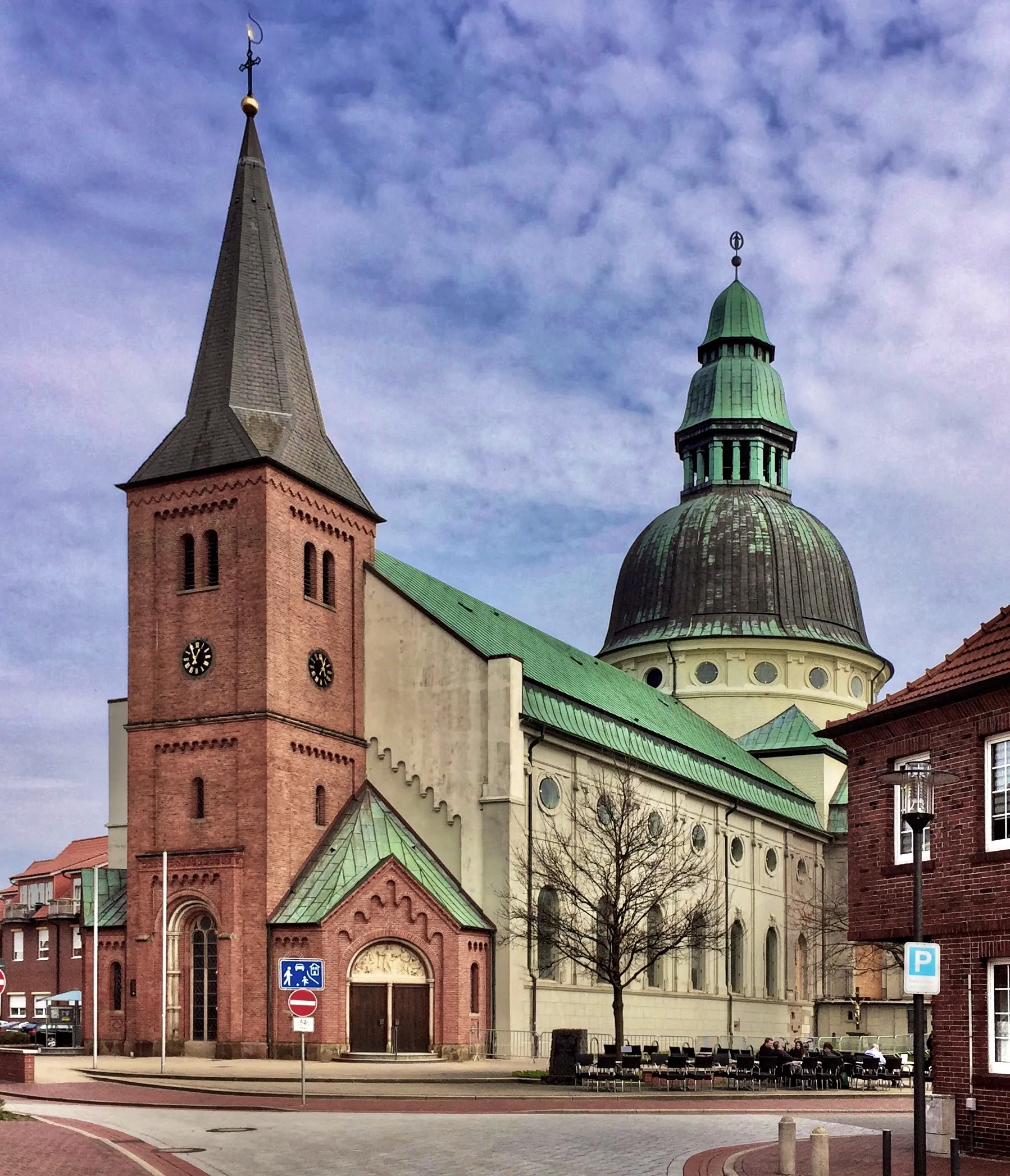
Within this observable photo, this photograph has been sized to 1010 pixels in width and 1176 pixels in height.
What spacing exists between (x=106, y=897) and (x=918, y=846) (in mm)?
38215

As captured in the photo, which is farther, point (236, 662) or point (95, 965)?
point (236, 662)

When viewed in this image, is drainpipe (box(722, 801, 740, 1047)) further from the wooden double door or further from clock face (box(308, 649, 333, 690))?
clock face (box(308, 649, 333, 690))

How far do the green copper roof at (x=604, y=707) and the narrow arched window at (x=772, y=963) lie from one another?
5.71 m

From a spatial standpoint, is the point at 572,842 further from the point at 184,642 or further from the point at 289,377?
the point at 289,377

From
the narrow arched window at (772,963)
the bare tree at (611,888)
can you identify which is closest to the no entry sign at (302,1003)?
the bare tree at (611,888)

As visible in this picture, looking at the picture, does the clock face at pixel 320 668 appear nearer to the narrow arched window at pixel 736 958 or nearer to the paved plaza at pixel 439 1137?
the paved plaza at pixel 439 1137

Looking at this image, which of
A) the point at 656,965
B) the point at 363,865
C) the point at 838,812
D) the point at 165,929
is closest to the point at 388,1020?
the point at 363,865

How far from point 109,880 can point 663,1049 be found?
21.4 meters

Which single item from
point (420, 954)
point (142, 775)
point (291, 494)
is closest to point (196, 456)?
point (291, 494)

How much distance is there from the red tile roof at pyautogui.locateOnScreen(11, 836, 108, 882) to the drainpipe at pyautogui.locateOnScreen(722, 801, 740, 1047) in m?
39.9

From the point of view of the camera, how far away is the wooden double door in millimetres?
46156

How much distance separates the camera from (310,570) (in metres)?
52.2

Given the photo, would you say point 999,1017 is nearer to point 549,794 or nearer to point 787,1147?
point 787,1147

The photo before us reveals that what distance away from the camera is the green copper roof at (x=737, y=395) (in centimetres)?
9125
